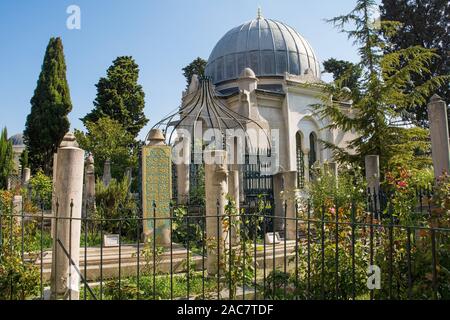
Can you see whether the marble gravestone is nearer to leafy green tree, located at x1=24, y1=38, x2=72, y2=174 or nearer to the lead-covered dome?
the lead-covered dome

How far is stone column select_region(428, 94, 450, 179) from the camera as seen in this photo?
25.7 ft

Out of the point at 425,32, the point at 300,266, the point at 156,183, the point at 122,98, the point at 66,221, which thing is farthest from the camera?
the point at 122,98

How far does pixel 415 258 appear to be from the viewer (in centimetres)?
374

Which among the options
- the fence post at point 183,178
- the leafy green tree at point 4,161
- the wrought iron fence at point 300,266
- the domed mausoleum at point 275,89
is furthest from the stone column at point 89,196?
the leafy green tree at point 4,161

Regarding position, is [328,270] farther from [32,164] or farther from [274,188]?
[32,164]

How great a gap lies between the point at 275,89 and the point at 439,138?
15051 mm

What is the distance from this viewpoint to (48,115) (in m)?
24.7

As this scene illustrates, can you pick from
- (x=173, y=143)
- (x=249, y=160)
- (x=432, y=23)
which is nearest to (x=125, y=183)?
(x=173, y=143)

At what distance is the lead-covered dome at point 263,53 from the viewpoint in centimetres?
2338

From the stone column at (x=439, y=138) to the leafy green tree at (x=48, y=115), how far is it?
22637mm

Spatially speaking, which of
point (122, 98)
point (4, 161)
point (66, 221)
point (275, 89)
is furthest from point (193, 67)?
point (66, 221)

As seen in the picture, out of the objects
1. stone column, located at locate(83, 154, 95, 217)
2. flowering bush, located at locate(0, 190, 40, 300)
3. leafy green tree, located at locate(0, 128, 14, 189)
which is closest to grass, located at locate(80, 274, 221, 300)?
flowering bush, located at locate(0, 190, 40, 300)

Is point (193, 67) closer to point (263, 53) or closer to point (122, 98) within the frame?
point (122, 98)
